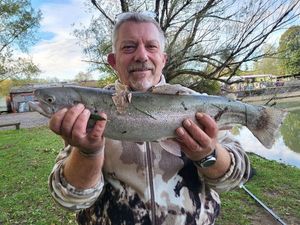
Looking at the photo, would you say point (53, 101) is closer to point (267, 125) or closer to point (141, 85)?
point (141, 85)

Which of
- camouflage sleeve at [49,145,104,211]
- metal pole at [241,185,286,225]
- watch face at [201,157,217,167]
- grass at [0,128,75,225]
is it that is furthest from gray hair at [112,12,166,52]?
metal pole at [241,185,286,225]

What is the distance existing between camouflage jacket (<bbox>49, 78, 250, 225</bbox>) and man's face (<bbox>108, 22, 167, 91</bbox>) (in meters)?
0.47

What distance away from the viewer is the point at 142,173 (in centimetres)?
208

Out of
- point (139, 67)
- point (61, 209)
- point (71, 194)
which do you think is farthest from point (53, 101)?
point (61, 209)

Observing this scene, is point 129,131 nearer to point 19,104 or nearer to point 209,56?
point 209,56

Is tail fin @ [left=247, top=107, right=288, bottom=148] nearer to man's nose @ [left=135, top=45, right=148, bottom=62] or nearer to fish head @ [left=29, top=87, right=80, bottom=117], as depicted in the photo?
man's nose @ [left=135, top=45, right=148, bottom=62]

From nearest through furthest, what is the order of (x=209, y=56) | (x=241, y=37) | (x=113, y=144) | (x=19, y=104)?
1. (x=113, y=144)
2. (x=241, y=37)
3. (x=209, y=56)
4. (x=19, y=104)

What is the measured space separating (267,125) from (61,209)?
17.2 feet

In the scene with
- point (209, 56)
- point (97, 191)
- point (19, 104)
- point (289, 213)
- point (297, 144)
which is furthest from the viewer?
point (19, 104)

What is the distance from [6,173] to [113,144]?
32.5ft

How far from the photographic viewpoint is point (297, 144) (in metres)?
17.8

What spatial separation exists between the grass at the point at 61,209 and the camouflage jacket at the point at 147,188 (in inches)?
179

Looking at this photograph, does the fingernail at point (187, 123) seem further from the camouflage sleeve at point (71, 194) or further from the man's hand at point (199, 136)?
the camouflage sleeve at point (71, 194)


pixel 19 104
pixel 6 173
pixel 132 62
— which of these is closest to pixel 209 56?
pixel 6 173
